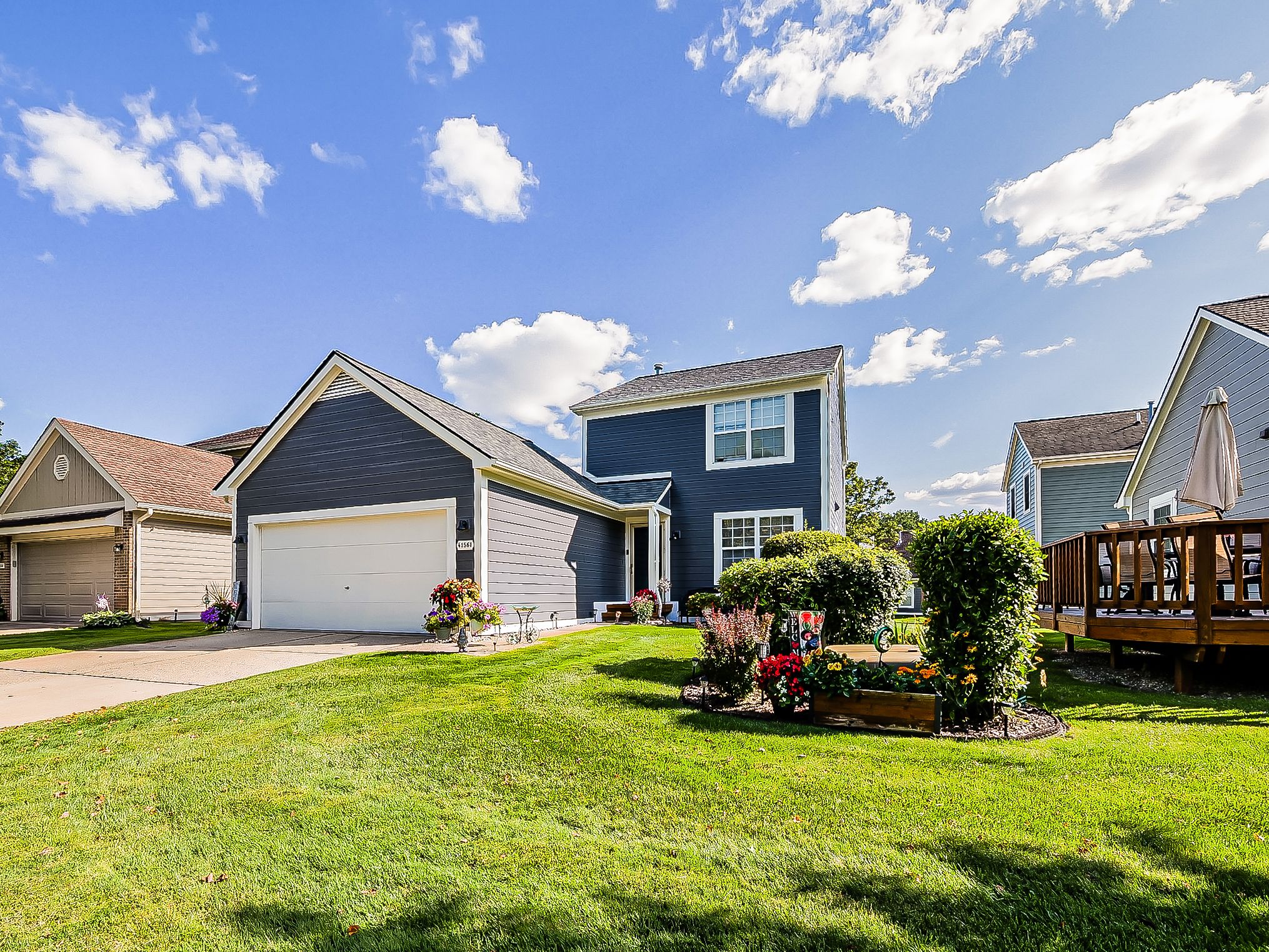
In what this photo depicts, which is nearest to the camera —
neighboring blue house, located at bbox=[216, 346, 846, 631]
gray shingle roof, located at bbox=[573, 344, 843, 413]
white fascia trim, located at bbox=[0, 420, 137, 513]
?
neighboring blue house, located at bbox=[216, 346, 846, 631]

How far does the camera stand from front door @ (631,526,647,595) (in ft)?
58.1

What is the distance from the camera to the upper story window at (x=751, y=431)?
52.2 feet

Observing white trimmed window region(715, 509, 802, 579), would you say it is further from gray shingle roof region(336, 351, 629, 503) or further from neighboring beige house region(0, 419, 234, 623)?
neighboring beige house region(0, 419, 234, 623)

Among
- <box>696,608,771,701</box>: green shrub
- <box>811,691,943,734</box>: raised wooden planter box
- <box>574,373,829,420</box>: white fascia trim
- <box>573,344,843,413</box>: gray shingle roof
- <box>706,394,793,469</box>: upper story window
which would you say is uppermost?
<box>573,344,843,413</box>: gray shingle roof

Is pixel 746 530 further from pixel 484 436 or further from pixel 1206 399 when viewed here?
pixel 1206 399

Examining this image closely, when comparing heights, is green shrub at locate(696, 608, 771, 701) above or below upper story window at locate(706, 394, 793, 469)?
below

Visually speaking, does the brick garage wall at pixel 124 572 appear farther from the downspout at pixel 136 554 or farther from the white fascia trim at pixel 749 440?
the white fascia trim at pixel 749 440

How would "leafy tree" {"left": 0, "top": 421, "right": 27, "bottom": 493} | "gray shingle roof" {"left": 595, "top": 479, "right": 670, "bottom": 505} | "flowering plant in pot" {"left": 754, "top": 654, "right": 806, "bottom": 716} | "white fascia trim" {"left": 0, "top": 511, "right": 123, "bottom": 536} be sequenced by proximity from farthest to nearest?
1. "leafy tree" {"left": 0, "top": 421, "right": 27, "bottom": 493}
2. "white fascia trim" {"left": 0, "top": 511, "right": 123, "bottom": 536}
3. "gray shingle roof" {"left": 595, "top": 479, "right": 670, "bottom": 505}
4. "flowering plant in pot" {"left": 754, "top": 654, "right": 806, "bottom": 716}

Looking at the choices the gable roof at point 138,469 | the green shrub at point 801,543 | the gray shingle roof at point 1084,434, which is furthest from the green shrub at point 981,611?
the gable roof at point 138,469

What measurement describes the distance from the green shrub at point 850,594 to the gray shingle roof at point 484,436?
20.3ft

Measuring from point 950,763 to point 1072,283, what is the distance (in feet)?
40.5

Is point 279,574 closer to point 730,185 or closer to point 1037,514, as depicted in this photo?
point 730,185

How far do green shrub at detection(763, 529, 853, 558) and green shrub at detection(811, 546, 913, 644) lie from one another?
2269 millimetres

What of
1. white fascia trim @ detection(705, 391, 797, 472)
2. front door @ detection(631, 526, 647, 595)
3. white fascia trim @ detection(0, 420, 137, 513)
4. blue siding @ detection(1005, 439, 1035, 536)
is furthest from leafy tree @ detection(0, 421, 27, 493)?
blue siding @ detection(1005, 439, 1035, 536)
